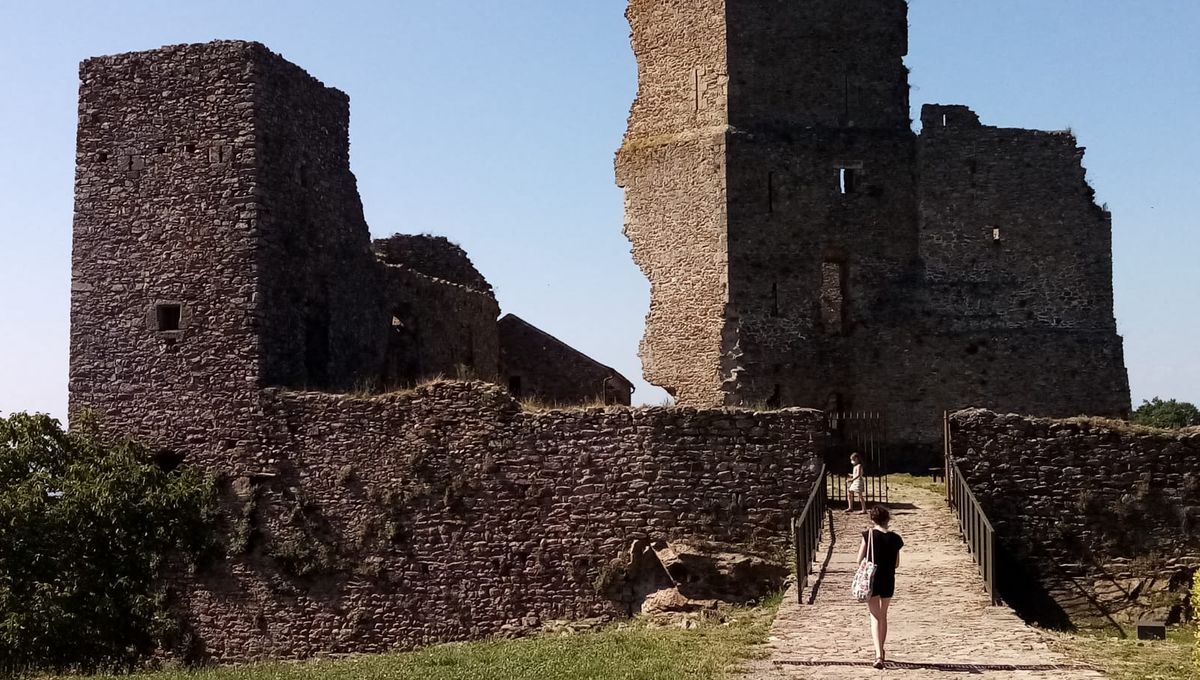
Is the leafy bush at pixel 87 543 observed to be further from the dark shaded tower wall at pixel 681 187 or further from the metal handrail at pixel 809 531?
the dark shaded tower wall at pixel 681 187

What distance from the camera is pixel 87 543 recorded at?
65.6 ft

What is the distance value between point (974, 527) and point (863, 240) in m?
12.2

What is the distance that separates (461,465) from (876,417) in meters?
10.7

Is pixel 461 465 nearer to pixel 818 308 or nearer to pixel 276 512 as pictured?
pixel 276 512

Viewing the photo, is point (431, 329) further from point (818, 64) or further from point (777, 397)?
point (818, 64)

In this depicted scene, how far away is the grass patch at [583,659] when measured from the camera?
42.2 ft

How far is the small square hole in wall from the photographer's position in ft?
69.2

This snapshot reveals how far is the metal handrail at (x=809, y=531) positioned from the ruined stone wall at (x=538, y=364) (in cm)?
1152

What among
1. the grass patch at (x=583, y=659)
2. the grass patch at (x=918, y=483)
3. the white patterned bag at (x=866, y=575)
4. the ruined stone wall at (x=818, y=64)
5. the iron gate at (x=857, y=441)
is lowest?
the grass patch at (x=583, y=659)

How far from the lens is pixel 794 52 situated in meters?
28.4

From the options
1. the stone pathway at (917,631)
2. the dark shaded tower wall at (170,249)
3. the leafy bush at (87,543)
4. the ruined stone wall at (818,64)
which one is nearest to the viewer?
the stone pathway at (917,631)

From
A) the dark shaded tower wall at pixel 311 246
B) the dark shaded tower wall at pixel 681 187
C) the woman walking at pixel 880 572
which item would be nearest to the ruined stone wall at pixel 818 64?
the dark shaded tower wall at pixel 681 187

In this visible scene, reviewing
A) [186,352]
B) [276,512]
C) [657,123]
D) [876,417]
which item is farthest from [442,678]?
[657,123]

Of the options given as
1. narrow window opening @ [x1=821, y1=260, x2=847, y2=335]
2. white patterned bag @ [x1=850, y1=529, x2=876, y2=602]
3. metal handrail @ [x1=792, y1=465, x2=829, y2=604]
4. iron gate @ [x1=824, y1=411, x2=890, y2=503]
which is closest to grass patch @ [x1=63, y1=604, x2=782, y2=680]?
metal handrail @ [x1=792, y1=465, x2=829, y2=604]
